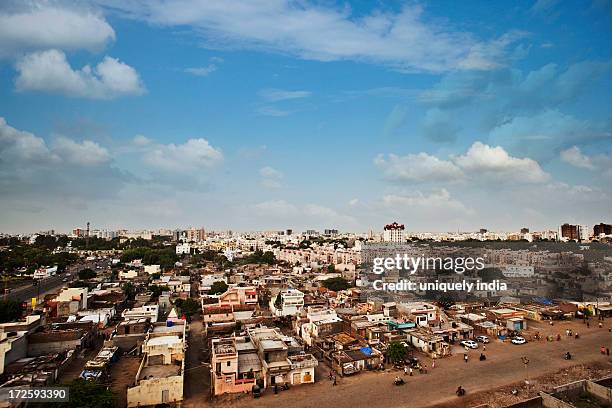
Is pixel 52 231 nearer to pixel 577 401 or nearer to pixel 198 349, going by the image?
pixel 198 349

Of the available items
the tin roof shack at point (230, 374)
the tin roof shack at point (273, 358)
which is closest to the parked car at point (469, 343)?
the tin roof shack at point (273, 358)

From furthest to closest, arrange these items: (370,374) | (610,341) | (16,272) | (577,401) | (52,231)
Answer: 1. (52,231)
2. (16,272)
3. (610,341)
4. (370,374)
5. (577,401)

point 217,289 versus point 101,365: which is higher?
point 217,289

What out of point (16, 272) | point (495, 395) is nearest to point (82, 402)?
point (495, 395)

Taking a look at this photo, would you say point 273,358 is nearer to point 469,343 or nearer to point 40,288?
point 469,343

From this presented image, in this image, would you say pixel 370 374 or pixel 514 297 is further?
pixel 514 297

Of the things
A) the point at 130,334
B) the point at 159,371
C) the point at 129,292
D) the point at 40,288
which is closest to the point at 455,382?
the point at 159,371
